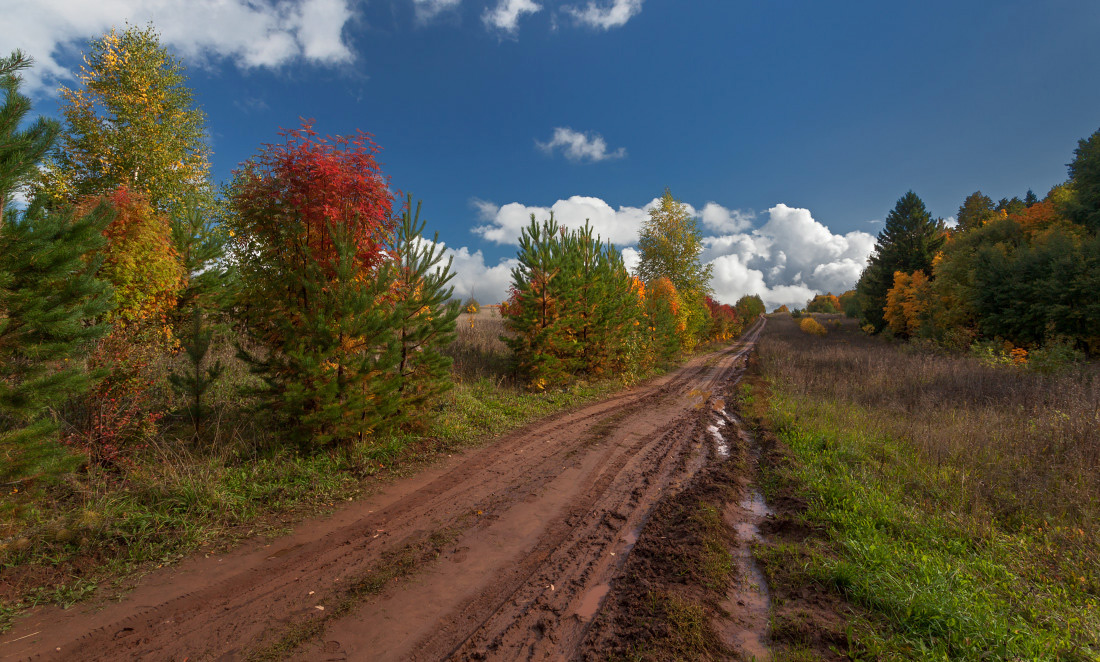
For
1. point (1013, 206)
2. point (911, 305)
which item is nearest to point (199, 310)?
point (911, 305)

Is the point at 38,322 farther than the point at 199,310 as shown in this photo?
No

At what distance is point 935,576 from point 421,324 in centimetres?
708

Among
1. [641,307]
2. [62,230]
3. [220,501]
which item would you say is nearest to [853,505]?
[220,501]

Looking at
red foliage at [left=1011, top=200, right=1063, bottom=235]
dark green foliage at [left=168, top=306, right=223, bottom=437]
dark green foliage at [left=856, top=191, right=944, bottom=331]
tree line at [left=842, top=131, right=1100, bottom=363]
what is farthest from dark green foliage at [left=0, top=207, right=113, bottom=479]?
dark green foliage at [left=856, top=191, right=944, bottom=331]

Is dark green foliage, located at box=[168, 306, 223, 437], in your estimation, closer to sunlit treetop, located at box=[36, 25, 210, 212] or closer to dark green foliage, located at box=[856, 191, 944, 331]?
sunlit treetop, located at box=[36, 25, 210, 212]

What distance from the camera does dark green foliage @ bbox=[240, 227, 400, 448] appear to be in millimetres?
5551

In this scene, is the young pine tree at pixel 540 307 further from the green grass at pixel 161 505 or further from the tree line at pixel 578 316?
the green grass at pixel 161 505

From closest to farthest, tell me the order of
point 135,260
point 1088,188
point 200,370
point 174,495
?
point 174,495 → point 135,260 → point 200,370 → point 1088,188

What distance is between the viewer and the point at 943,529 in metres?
4.21

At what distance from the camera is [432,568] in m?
3.65

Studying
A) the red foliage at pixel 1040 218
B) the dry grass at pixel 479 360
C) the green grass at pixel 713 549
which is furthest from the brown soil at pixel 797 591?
the red foliage at pixel 1040 218

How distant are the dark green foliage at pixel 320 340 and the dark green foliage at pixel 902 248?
165 ft

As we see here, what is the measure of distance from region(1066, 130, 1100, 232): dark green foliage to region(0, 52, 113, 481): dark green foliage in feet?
114

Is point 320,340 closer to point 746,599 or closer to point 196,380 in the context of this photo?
point 196,380
